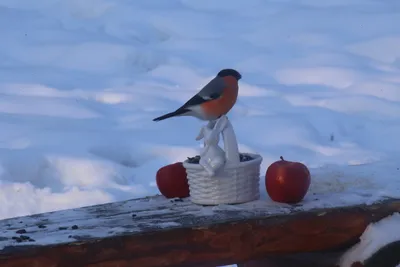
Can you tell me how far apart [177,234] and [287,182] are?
0.30 meters

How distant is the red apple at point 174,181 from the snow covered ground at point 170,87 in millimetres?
348

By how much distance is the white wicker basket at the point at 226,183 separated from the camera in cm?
205

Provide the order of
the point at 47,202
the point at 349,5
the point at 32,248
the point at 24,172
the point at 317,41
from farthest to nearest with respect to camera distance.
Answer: the point at 349,5
the point at 317,41
the point at 24,172
the point at 47,202
the point at 32,248

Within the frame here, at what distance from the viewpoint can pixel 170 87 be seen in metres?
5.13

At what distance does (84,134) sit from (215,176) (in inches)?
87.0

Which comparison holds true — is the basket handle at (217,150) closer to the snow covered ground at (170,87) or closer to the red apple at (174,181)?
the red apple at (174,181)

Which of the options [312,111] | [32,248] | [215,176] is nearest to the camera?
[32,248]

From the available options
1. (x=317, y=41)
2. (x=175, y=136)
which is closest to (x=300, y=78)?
(x=317, y=41)

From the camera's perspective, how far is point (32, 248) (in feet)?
5.80

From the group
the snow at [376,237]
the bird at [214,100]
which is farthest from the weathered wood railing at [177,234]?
the bird at [214,100]

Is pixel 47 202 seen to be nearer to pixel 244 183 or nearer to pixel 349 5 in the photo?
pixel 244 183

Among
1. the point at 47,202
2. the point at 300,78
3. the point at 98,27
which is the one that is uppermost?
the point at 98,27

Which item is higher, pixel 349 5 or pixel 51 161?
pixel 349 5

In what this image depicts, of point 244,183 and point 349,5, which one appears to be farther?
point 349,5
